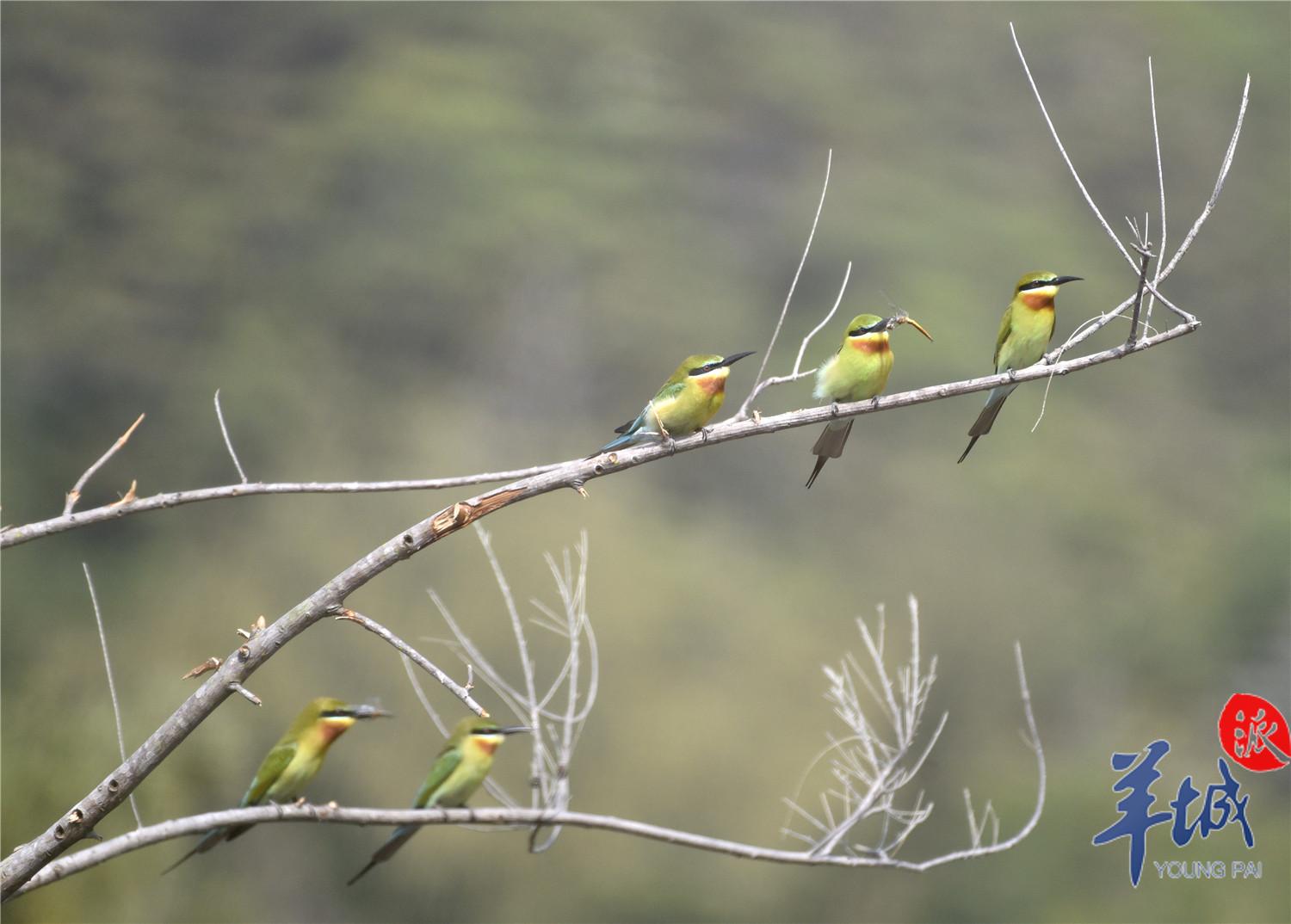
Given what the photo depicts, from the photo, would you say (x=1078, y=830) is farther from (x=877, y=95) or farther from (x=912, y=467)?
(x=877, y=95)

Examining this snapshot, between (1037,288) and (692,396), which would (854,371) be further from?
(1037,288)

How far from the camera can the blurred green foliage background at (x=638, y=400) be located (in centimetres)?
917

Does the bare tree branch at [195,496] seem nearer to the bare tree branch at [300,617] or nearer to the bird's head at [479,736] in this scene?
the bare tree branch at [300,617]

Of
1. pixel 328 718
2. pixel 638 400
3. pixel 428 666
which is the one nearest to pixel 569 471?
pixel 428 666

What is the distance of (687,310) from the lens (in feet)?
41.5

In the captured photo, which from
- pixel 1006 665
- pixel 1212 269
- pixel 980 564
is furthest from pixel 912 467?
pixel 1212 269

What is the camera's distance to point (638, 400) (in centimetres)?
1173

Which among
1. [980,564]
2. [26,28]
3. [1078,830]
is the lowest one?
[1078,830]

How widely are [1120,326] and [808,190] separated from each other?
384cm

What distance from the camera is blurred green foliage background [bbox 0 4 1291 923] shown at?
9172 millimetres

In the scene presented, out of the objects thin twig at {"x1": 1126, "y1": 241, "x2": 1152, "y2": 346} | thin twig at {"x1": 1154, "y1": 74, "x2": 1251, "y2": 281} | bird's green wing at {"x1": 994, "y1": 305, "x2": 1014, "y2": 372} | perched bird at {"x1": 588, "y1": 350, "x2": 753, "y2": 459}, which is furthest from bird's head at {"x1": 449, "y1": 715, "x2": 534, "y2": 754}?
thin twig at {"x1": 1154, "y1": 74, "x2": 1251, "y2": 281}

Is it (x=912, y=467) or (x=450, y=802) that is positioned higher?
(x=912, y=467)

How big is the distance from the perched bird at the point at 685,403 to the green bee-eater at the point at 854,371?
13.0 inches

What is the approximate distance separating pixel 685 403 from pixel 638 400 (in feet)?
28.1
